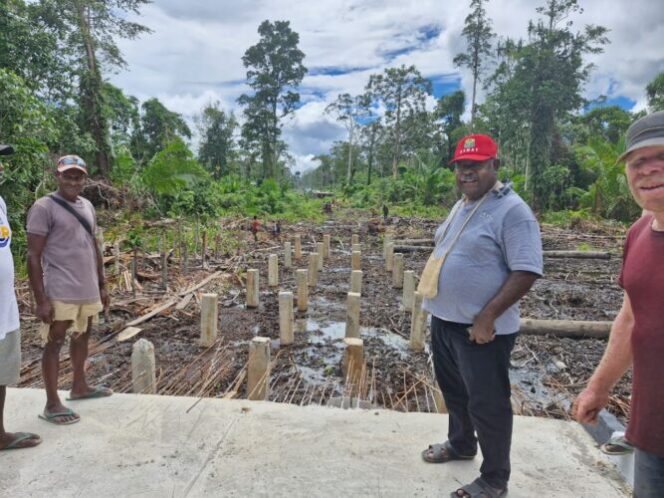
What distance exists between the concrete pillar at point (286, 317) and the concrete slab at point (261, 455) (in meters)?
2.76

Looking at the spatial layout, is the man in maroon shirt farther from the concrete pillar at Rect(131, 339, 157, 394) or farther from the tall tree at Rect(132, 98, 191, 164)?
the tall tree at Rect(132, 98, 191, 164)

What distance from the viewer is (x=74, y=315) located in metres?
3.11

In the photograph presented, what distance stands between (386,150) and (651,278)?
48.1m

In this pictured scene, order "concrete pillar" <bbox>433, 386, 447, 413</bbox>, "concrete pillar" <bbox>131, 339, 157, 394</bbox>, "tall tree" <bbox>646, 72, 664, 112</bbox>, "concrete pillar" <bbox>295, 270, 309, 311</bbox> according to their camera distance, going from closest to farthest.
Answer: "concrete pillar" <bbox>433, 386, 447, 413</bbox>
"concrete pillar" <bbox>131, 339, 157, 394</bbox>
"concrete pillar" <bbox>295, 270, 309, 311</bbox>
"tall tree" <bbox>646, 72, 664, 112</bbox>

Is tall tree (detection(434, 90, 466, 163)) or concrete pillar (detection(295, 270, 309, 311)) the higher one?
tall tree (detection(434, 90, 466, 163))

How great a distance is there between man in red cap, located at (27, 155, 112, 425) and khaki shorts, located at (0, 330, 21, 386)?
282 millimetres

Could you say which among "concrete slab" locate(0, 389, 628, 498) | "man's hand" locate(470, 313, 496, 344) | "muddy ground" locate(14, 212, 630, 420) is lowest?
"muddy ground" locate(14, 212, 630, 420)

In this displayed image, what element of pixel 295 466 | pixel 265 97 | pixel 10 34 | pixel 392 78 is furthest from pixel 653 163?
pixel 392 78

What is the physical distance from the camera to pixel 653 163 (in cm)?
148

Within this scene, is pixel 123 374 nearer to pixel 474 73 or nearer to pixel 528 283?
pixel 528 283

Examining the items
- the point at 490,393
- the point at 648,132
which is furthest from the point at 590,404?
the point at 648,132

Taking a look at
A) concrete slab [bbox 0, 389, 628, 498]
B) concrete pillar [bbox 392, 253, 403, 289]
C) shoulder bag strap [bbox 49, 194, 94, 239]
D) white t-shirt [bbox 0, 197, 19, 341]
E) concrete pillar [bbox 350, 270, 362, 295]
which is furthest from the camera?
concrete pillar [bbox 392, 253, 403, 289]

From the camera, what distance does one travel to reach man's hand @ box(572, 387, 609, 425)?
1819mm

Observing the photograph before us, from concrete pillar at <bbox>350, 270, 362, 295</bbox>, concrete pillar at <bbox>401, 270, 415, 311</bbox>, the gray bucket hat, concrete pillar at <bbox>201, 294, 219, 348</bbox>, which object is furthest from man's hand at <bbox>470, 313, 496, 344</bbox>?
concrete pillar at <bbox>350, 270, 362, 295</bbox>
